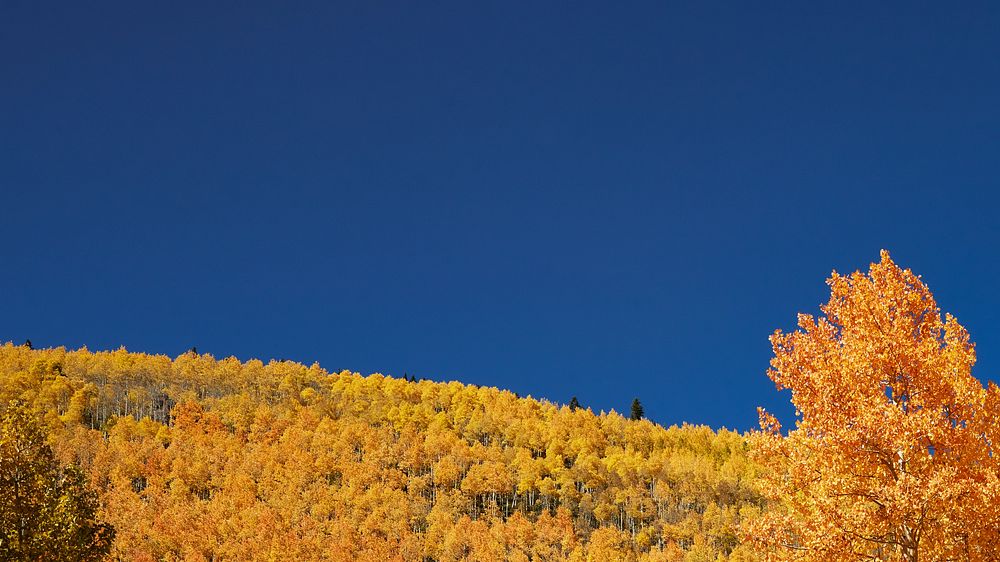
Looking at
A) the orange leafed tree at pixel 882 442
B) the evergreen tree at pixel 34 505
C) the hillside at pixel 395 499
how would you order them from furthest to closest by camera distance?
the hillside at pixel 395 499, the evergreen tree at pixel 34 505, the orange leafed tree at pixel 882 442

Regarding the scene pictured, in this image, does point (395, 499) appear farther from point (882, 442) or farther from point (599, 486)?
point (882, 442)

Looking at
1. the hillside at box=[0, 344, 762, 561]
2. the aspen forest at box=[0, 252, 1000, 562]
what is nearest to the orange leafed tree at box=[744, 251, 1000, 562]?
the aspen forest at box=[0, 252, 1000, 562]

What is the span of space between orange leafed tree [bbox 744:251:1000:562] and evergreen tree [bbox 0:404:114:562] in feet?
63.0

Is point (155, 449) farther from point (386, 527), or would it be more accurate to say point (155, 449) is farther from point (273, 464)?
point (386, 527)

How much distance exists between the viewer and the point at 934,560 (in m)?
14.9

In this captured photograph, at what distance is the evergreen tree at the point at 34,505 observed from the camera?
75.1 feet

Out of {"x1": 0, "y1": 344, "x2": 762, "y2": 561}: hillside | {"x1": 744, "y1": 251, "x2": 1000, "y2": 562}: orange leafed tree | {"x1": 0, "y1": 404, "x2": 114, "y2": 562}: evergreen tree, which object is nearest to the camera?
{"x1": 744, "y1": 251, "x2": 1000, "y2": 562}: orange leafed tree

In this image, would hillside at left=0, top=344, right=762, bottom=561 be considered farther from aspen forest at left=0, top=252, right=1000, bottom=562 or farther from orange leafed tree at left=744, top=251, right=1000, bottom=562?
orange leafed tree at left=744, top=251, right=1000, bottom=562

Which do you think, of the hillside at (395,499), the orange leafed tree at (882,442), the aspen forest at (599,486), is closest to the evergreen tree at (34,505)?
the aspen forest at (599,486)

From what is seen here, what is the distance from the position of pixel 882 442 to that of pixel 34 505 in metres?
22.3

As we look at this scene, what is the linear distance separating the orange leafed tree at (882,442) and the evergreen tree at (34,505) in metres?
19.2

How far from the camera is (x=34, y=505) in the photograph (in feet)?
77.0

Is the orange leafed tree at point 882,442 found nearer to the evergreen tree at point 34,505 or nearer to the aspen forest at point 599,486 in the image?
the aspen forest at point 599,486

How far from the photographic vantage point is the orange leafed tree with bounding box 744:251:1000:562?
14984 millimetres
